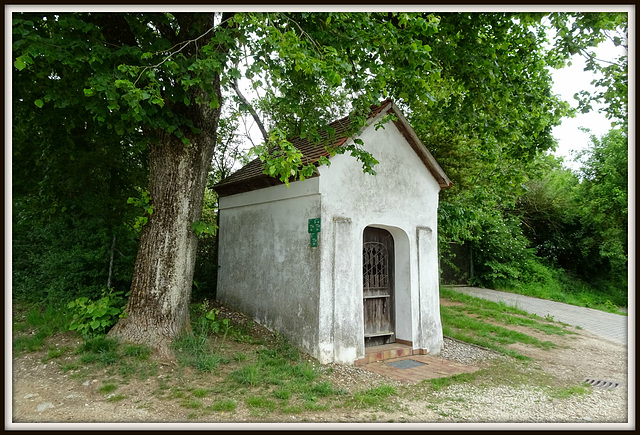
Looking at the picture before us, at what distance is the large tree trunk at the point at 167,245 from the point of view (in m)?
6.94

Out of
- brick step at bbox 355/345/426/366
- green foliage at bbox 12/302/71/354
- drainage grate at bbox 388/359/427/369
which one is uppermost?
green foliage at bbox 12/302/71/354

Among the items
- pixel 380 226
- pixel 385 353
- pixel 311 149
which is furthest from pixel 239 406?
→ pixel 311 149

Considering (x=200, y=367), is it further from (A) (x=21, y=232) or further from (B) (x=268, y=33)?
(A) (x=21, y=232)

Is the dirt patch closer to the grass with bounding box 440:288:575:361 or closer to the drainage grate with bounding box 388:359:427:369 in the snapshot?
the drainage grate with bounding box 388:359:427:369

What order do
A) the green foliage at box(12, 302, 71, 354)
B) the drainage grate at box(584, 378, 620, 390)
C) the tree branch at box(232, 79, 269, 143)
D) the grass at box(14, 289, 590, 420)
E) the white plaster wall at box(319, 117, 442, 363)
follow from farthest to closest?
the white plaster wall at box(319, 117, 442, 363)
the drainage grate at box(584, 378, 620, 390)
the green foliage at box(12, 302, 71, 354)
the tree branch at box(232, 79, 269, 143)
the grass at box(14, 289, 590, 420)

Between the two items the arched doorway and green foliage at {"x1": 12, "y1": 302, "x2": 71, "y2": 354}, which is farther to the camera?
the arched doorway

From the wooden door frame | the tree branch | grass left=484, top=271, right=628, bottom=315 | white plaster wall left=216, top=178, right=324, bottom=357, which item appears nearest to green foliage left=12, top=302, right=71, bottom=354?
white plaster wall left=216, top=178, right=324, bottom=357

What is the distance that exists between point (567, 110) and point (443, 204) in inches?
135

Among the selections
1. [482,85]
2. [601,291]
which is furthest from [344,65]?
[601,291]

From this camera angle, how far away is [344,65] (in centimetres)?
558

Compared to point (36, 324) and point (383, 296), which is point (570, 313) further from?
point (36, 324)

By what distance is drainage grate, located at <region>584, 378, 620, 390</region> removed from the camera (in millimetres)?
7318

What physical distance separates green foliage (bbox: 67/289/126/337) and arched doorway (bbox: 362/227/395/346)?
184 inches

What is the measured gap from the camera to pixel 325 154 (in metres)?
7.82
